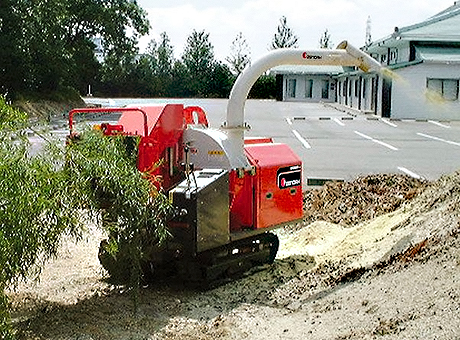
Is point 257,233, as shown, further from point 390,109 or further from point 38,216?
point 390,109

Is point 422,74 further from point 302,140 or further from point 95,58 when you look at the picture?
point 95,58

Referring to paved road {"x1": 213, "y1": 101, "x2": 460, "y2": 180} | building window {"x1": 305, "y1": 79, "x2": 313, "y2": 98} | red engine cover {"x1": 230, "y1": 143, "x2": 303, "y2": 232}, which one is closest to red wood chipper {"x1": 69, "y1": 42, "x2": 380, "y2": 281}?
red engine cover {"x1": 230, "y1": 143, "x2": 303, "y2": 232}

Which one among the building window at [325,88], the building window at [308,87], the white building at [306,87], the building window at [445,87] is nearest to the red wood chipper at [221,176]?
the building window at [445,87]

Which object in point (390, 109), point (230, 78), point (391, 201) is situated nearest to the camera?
point (391, 201)

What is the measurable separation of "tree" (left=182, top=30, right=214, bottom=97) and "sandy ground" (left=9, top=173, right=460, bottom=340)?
5487 cm

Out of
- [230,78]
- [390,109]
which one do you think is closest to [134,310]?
[390,109]

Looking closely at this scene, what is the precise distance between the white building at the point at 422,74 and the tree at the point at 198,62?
24.7 m

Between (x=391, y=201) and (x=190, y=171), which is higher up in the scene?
(x=190, y=171)

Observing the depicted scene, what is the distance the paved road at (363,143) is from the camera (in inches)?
760

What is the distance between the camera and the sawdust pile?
1224 centimetres

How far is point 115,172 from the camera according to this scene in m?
7.59

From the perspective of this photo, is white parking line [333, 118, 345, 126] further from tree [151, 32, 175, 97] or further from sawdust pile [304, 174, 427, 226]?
tree [151, 32, 175, 97]

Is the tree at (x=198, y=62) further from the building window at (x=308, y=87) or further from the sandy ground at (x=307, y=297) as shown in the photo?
the sandy ground at (x=307, y=297)

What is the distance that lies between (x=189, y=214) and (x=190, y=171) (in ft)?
2.85
